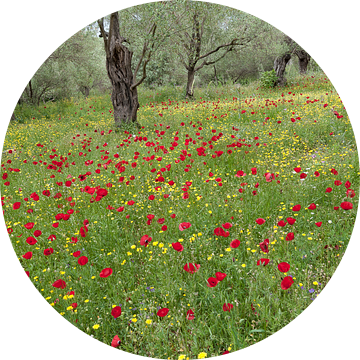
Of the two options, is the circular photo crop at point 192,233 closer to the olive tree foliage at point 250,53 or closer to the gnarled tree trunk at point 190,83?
the gnarled tree trunk at point 190,83

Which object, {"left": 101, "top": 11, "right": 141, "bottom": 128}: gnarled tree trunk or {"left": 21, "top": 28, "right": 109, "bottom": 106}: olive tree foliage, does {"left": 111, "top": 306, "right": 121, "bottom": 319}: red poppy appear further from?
{"left": 21, "top": 28, "right": 109, "bottom": 106}: olive tree foliage

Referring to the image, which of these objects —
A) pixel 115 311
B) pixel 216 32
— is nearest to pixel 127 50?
pixel 115 311

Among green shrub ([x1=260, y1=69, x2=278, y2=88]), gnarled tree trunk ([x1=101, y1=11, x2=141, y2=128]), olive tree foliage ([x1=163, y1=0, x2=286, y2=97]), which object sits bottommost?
gnarled tree trunk ([x1=101, y1=11, x2=141, y2=128])

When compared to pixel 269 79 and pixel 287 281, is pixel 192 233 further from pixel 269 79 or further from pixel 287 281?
pixel 269 79

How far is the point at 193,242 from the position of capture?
3.22 meters

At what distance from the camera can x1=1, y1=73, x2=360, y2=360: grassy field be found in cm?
226

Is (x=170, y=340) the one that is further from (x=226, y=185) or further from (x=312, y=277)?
(x=226, y=185)

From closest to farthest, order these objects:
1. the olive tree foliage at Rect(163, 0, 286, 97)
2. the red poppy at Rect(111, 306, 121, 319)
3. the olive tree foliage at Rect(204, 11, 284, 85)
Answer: the red poppy at Rect(111, 306, 121, 319), the olive tree foliage at Rect(163, 0, 286, 97), the olive tree foliage at Rect(204, 11, 284, 85)

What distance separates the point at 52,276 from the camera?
290 centimetres

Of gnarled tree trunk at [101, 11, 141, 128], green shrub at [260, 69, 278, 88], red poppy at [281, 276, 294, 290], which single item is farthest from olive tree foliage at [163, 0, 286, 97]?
red poppy at [281, 276, 294, 290]

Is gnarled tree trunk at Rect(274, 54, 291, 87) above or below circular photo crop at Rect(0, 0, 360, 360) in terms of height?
above

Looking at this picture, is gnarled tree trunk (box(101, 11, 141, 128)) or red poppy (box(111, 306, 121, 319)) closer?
red poppy (box(111, 306, 121, 319))

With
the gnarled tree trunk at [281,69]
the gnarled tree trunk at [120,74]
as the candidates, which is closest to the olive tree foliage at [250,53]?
the gnarled tree trunk at [281,69]

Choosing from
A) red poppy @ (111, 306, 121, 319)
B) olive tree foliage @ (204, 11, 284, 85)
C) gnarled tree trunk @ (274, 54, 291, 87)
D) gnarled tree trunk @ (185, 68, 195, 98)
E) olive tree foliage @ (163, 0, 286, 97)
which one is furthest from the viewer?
gnarled tree trunk @ (185, 68, 195, 98)
